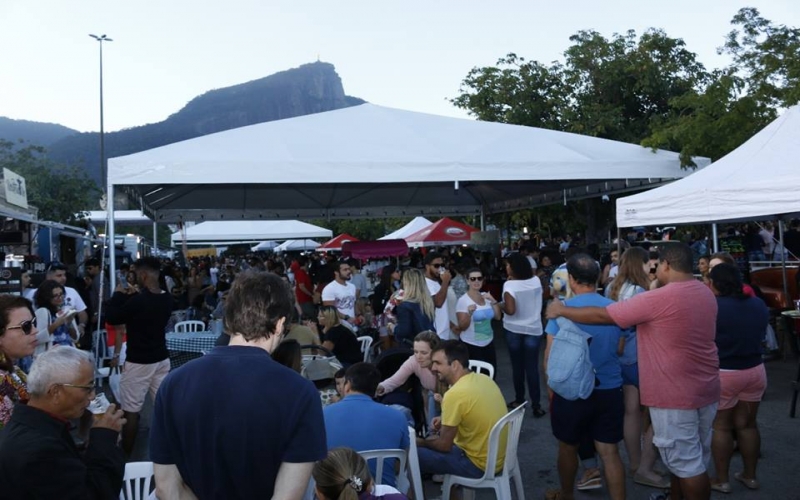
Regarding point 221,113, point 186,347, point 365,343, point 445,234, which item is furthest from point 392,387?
point 221,113

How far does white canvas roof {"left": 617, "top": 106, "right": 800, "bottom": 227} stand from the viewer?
5.93 meters

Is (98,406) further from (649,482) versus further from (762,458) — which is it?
(762,458)

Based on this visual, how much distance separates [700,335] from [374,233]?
5064cm

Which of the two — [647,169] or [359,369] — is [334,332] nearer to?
[359,369]

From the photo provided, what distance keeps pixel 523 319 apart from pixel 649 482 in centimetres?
192

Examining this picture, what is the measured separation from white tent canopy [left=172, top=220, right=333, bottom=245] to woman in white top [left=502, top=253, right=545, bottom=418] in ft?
45.7

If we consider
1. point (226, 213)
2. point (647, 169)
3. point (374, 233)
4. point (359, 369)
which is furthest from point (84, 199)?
point (374, 233)

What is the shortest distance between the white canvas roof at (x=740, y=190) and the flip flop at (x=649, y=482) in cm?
Result: 282

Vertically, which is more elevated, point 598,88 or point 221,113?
point 221,113

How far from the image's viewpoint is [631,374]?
4.39m

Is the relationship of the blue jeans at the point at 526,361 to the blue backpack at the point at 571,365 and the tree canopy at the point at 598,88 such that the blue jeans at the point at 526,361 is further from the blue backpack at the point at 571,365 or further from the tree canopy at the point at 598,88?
the tree canopy at the point at 598,88

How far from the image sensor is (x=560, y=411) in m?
3.71

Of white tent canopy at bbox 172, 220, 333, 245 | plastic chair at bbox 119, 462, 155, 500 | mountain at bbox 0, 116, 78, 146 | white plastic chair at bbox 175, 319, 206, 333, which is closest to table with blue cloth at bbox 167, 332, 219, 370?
white plastic chair at bbox 175, 319, 206, 333

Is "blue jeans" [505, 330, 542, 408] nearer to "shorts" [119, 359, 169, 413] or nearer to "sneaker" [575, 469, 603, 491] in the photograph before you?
"sneaker" [575, 469, 603, 491]
